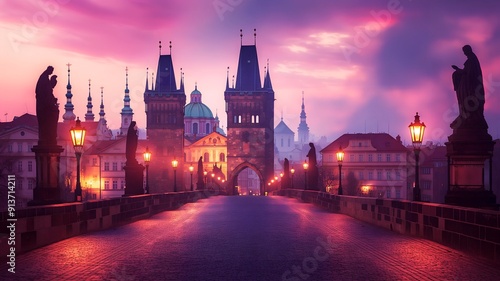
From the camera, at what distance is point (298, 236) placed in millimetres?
15961

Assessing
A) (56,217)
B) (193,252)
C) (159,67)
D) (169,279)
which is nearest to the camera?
(169,279)

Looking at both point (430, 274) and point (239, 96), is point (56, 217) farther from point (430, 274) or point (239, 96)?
point (239, 96)

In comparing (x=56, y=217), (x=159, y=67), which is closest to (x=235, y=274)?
(x=56, y=217)

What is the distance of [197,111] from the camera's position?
573ft

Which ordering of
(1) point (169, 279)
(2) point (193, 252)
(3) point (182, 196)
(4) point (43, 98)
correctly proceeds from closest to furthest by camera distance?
(1) point (169, 279) → (2) point (193, 252) → (4) point (43, 98) → (3) point (182, 196)

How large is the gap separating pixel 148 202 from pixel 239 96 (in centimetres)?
8447

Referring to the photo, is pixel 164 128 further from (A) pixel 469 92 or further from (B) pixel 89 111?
(A) pixel 469 92

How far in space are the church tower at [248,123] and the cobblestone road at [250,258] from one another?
91876mm

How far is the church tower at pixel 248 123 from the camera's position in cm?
10944

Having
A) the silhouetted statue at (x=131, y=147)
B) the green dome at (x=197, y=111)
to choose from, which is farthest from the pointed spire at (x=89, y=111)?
the silhouetted statue at (x=131, y=147)

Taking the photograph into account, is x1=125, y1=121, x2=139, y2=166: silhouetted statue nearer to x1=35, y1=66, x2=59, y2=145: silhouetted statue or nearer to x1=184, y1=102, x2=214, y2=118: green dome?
x1=35, y1=66, x2=59, y2=145: silhouetted statue

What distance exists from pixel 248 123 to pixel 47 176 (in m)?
93.1

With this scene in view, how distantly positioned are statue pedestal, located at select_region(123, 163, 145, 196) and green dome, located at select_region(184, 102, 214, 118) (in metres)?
145

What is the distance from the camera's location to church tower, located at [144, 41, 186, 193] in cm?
11056
